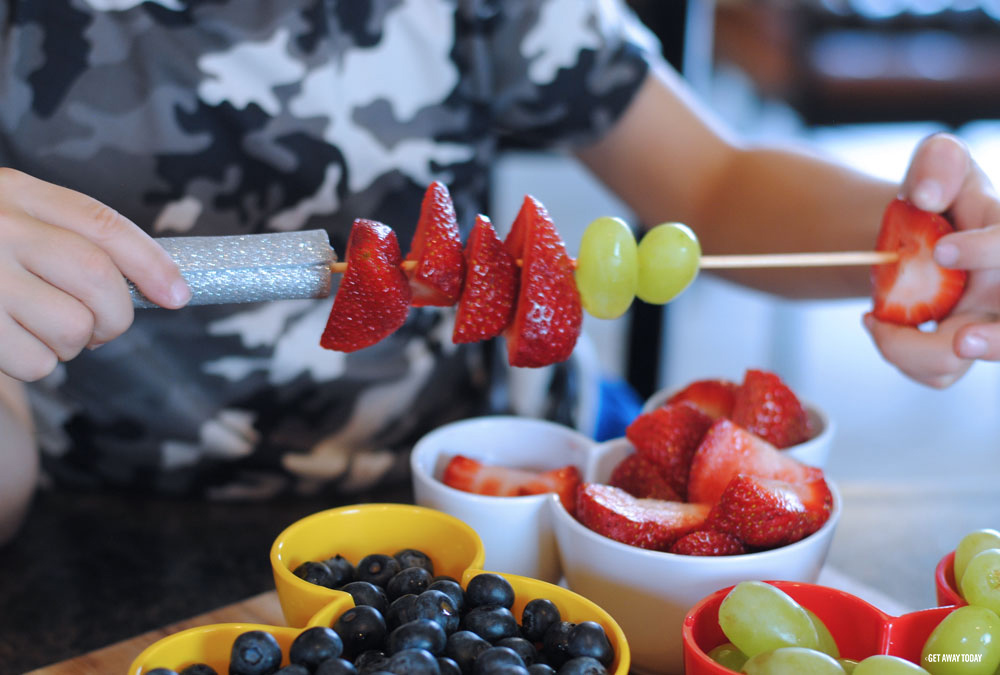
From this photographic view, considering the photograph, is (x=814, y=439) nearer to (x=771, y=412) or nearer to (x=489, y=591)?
(x=771, y=412)

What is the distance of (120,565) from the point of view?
0.98m

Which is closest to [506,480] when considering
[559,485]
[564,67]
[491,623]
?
[559,485]

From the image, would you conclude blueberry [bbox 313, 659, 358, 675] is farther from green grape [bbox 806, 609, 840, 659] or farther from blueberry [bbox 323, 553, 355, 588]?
green grape [bbox 806, 609, 840, 659]

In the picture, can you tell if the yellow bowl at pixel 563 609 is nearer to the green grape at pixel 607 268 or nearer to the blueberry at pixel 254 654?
the blueberry at pixel 254 654

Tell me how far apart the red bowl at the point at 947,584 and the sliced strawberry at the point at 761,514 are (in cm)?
10

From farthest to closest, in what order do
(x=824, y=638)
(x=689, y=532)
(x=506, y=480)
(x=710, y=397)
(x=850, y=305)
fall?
(x=850, y=305) < (x=710, y=397) < (x=506, y=480) < (x=689, y=532) < (x=824, y=638)

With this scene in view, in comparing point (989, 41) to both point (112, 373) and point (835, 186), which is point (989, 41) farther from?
point (112, 373)

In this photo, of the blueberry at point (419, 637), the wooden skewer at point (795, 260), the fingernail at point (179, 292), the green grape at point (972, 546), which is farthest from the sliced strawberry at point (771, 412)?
the fingernail at point (179, 292)

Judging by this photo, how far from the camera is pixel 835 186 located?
1325mm

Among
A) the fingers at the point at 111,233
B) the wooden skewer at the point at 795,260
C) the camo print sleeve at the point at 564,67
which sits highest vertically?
the camo print sleeve at the point at 564,67

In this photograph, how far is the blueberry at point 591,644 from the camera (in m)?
0.63

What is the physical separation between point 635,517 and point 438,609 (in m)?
0.19

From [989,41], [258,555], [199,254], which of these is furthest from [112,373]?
[989,41]

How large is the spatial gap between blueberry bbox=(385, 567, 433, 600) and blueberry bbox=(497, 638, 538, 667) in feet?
0.32
